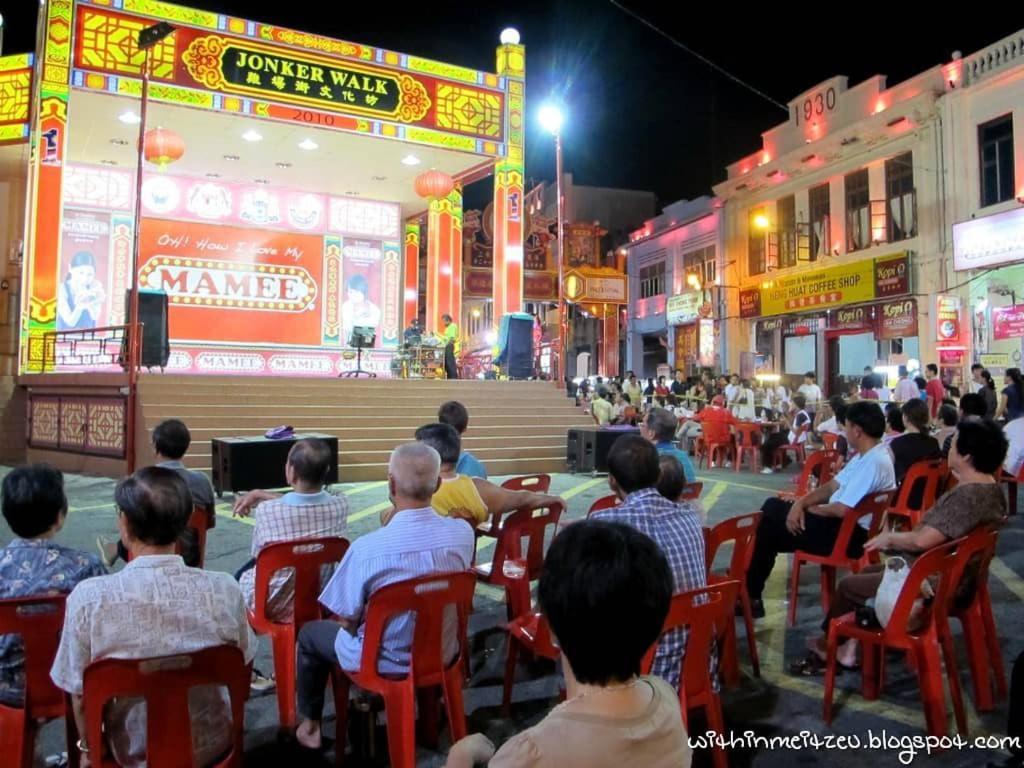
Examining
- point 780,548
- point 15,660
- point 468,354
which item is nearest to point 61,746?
point 15,660

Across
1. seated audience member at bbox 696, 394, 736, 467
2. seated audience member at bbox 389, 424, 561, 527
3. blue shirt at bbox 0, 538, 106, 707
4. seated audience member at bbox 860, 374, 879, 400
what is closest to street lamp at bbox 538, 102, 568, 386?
seated audience member at bbox 696, 394, 736, 467

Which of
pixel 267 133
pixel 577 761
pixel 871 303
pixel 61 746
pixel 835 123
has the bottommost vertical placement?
pixel 61 746

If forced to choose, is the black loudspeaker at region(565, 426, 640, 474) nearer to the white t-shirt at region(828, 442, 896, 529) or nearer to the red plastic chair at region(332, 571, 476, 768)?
the white t-shirt at region(828, 442, 896, 529)

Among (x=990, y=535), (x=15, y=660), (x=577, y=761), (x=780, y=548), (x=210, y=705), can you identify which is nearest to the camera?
(x=577, y=761)

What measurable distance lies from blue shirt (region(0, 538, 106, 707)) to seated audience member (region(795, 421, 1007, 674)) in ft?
9.93

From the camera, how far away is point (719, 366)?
2259 centimetres

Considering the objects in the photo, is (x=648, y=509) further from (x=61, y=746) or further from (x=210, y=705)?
(x=61, y=746)

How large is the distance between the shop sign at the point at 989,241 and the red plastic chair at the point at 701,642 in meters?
15.1

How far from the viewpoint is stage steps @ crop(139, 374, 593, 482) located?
1029 centimetres

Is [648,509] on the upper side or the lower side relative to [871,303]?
lower

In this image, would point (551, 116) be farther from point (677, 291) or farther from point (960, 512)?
point (677, 291)

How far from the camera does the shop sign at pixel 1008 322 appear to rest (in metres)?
14.3

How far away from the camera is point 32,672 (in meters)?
2.30

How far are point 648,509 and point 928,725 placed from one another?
A: 1356mm
